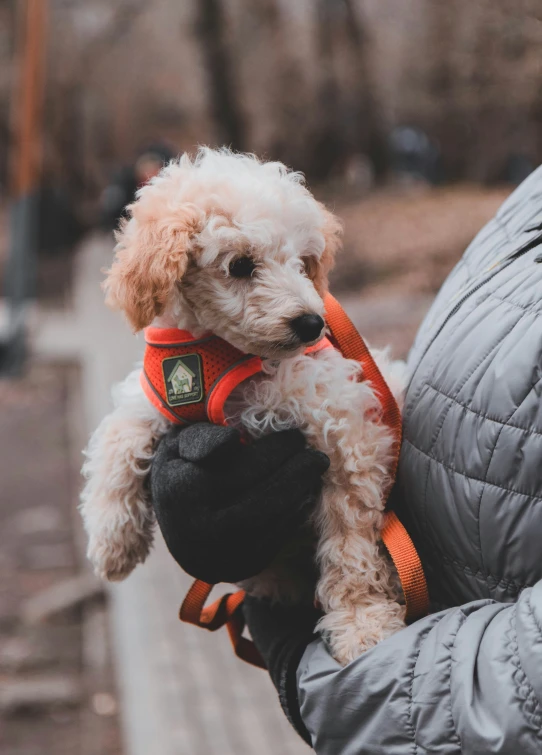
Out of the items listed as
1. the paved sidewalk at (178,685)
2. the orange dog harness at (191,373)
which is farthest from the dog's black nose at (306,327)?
the paved sidewalk at (178,685)

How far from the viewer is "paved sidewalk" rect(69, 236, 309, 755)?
4.86m

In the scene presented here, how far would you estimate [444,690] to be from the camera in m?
1.56

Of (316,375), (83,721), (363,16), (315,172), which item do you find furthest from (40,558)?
(363,16)

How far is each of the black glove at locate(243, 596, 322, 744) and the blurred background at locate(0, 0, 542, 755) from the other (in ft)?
3.97

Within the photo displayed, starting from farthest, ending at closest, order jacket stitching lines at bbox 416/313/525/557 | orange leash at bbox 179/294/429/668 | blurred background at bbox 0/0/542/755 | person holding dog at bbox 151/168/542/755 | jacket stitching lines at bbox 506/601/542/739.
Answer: blurred background at bbox 0/0/542/755, orange leash at bbox 179/294/429/668, jacket stitching lines at bbox 416/313/525/557, person holding dog at bbox 151/168/542/755, jacket stitching lines at bbox 506/601/542/739

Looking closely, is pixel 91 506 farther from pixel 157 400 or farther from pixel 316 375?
pixel 316 375

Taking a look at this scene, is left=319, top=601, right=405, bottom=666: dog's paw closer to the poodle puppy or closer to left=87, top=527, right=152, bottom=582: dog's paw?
the poodle puppy

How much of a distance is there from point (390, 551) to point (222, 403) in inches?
19.6

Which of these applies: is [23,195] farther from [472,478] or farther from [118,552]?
[472,478]

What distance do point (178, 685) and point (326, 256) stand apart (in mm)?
3786

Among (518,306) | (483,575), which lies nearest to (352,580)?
(483,575)

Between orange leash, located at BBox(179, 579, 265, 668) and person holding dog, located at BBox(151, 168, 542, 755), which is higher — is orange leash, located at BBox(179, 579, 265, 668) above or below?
below

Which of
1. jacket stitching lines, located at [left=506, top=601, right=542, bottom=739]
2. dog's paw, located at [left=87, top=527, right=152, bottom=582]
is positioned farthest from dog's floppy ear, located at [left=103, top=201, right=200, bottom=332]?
jacket stitching lines, located at [left=506, top=601, right=542, bottom=739]

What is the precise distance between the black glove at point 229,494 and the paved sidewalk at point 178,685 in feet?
9.40
